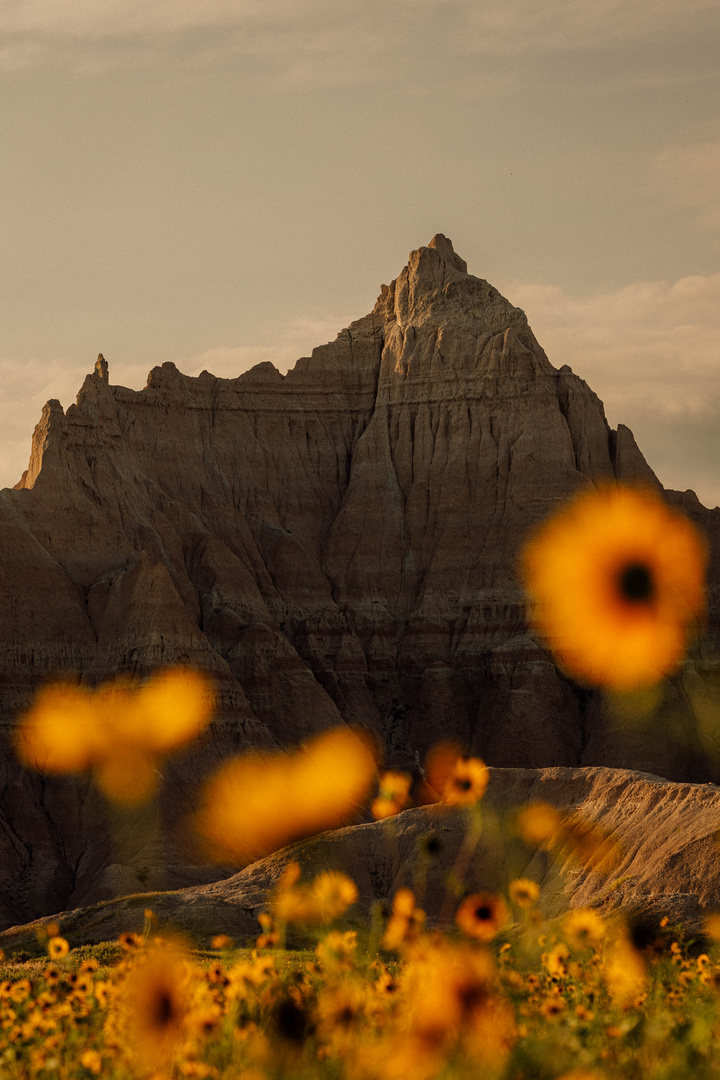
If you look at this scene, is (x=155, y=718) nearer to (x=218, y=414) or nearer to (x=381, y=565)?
(x=381, y=565)

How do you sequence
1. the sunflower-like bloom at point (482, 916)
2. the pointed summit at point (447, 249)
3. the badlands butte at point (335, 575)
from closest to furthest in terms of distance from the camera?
the sunflower-like bloom at point (482, 916) < the badlands butte at point (335, 575) < the pointed summit at point (447, 249)

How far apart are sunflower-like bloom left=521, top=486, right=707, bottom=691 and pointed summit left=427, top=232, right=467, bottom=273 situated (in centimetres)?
2619

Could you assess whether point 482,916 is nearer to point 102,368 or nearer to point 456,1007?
point 456,1007

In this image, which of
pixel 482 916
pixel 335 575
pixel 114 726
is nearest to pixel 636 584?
pixel 335 575

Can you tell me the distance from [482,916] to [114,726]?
74590 mm

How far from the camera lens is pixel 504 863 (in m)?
63.1

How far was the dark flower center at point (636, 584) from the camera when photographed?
326 ft

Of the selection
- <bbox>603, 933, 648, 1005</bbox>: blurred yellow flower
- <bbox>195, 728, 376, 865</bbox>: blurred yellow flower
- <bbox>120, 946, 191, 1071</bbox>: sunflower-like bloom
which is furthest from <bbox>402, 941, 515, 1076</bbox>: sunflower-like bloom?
<bbox>195, 728, 376, 865</bbox>: blurred yellow flower

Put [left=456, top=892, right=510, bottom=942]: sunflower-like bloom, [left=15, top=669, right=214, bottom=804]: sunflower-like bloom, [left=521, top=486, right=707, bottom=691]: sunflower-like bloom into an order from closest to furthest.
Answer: [left=456, top=892, right=510, bottom=942]: sunflower-like bloom
[left=15, top=669, right=214, bottom=804]: sunflower-like bloom
[left=521, top=486, right=707, bottom=691]: sunflower-like bloom

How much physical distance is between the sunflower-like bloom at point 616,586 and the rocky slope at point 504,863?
1189 inches

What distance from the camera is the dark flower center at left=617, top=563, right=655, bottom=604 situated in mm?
99438

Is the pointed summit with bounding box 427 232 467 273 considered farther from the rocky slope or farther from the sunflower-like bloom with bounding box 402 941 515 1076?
the sunflower-like bloom with bounding box 402 941 515 1076

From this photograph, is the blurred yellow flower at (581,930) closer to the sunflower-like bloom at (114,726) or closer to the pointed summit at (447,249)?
the sunflower-like bloom at (114,726)

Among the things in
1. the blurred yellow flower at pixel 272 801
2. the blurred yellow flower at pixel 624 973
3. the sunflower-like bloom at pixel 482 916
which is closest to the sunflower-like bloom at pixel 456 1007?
the sunflower-like bloom at pixel 482 916
